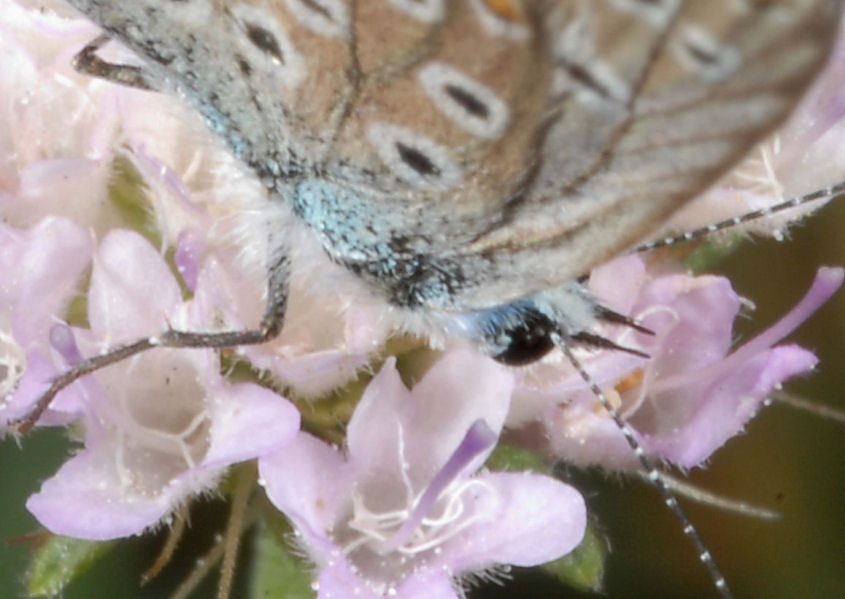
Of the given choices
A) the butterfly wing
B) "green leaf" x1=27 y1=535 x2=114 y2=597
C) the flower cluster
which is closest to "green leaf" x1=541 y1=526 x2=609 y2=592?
Result: the flower cluster

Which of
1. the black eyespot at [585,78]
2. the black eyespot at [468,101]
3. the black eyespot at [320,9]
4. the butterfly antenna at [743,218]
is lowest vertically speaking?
the butterfly antenna at [743,218]

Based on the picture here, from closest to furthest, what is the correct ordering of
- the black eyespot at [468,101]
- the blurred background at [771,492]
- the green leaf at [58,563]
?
1. the black eyespot at [468,101]
2. the green leaf at [58,563]
3. the blurred background at [771,492]

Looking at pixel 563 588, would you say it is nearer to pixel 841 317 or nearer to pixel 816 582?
pixel 816 582

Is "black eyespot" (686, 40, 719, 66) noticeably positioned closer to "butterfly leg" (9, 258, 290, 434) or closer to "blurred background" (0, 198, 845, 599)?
"butterfly leg" (9, 258, 290, 434)

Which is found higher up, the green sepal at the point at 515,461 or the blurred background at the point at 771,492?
the green sepal at the point at 515,461

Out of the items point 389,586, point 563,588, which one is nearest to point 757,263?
point 563,588

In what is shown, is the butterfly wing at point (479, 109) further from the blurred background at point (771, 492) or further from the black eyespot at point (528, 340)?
the blurred background at point (771, 492)

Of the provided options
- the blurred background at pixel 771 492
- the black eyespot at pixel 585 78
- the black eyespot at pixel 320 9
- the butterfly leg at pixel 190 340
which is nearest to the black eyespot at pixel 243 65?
the black eyespot at pixel 320 9
